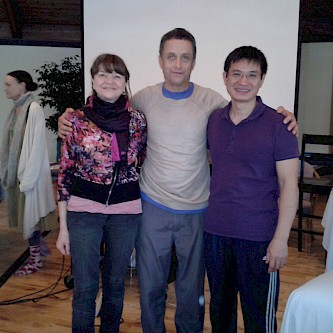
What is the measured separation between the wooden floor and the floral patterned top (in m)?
1.00

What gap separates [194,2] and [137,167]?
6.09 ft

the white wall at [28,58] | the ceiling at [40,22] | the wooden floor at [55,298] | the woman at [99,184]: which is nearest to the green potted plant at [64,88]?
the ceiling at [40,22]

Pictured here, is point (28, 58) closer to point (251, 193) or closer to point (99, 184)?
point (99, 184)

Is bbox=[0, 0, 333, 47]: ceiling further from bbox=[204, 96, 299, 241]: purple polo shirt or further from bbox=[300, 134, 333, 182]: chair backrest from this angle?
bbox=[204, 96, 299, 241]: purple polo shirt

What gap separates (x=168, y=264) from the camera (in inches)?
77.1

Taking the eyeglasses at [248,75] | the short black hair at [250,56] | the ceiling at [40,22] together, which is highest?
the ceiling at [40,22]

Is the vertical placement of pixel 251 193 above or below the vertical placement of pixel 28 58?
below

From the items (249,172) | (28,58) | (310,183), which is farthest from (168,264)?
(28,58)

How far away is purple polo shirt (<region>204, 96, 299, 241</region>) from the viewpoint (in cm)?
161

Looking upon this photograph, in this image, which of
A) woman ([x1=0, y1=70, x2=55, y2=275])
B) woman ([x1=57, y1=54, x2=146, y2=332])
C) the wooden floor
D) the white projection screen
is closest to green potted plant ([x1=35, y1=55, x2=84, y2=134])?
the white projection screen

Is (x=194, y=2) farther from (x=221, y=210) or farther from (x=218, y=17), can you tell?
(x=221, y=210)

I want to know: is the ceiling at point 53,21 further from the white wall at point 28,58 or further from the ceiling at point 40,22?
the white wall at point 28,58

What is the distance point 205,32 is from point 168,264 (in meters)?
1.95

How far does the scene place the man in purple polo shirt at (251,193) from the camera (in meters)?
1.62
